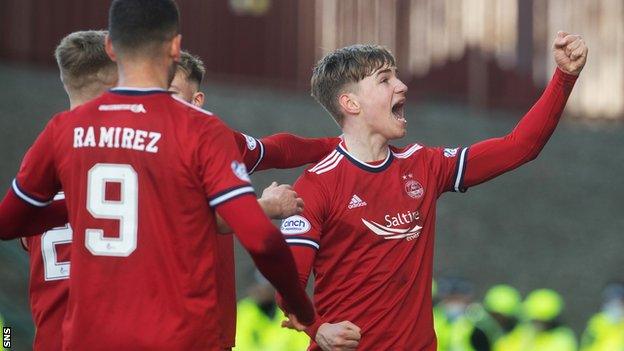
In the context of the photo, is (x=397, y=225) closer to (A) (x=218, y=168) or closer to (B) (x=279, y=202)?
(B) (x=279, y=202)

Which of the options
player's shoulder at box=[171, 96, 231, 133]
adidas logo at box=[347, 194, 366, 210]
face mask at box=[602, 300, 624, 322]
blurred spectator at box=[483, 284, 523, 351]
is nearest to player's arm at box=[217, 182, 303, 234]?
player's shoulder at box=[171, 96, 231, 133]

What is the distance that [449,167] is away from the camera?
20.2 feet

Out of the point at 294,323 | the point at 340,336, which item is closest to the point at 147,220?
the point at 294,323

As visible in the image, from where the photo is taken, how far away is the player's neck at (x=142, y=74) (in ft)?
15.3

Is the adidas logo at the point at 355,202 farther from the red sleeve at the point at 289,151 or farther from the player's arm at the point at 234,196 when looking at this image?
the player's arm at the point at 234,196

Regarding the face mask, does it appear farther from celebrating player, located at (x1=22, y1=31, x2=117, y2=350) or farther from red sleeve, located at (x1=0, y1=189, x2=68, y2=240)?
red sleeve, located at (x1=0, y1=189, x2=68, y2=240)

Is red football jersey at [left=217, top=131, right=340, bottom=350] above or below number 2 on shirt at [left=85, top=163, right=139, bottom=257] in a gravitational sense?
below

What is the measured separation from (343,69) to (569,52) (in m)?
1.07

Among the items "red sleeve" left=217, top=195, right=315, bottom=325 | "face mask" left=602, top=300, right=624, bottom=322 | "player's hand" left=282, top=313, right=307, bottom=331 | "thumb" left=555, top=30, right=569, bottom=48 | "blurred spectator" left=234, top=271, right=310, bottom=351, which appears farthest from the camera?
"face mask" left=602, top=300, right=624, bottom=322

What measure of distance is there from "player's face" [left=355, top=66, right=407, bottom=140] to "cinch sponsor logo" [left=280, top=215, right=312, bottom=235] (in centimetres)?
63

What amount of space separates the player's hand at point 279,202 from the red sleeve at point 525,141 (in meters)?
1.45

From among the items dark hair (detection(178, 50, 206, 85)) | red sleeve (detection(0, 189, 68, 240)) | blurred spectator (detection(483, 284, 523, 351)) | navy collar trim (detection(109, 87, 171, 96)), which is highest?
navy collar trim (detection(109, 87, 171, 96))

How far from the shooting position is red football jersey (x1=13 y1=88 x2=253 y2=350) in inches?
178

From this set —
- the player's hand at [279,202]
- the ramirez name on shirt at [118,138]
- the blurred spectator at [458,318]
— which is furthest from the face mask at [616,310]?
the ramirez name on shirt at [118,138]
